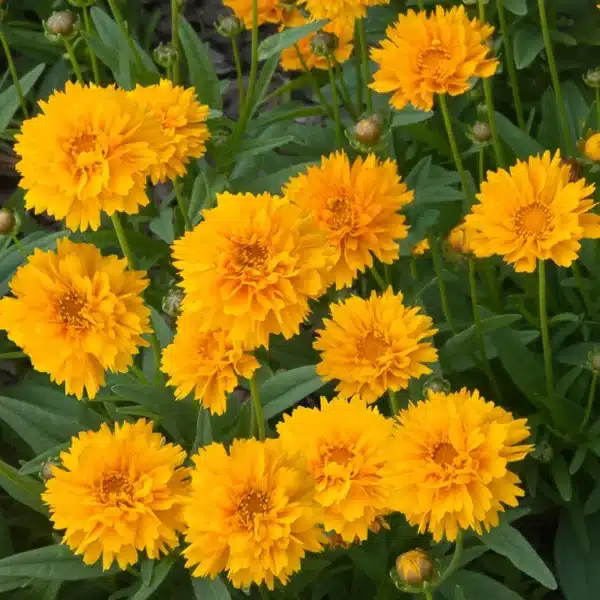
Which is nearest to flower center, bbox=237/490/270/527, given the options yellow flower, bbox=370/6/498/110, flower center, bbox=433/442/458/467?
flower center, bbox=433/442/458/467

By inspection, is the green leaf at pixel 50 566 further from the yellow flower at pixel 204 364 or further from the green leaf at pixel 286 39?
the green leaf at pixel 286 39

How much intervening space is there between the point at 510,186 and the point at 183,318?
501 mm

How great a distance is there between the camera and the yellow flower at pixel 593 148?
1.50 m

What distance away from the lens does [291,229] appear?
103 centimetres

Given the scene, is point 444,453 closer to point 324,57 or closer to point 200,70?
point 324,57

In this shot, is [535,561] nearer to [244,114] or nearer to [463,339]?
[463,339]

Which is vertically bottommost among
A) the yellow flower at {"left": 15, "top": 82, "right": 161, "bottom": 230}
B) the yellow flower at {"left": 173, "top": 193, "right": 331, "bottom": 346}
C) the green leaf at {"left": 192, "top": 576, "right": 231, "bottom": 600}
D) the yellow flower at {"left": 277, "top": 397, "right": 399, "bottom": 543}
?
the green leaf at {"left": 192, "top": 576, "right": 231, "bottom": 600}

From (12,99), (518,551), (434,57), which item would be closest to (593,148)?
(434,57)

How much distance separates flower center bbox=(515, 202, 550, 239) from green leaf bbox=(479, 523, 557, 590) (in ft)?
1.34

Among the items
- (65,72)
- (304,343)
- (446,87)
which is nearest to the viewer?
(446,87)

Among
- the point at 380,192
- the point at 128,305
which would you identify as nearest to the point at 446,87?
the point at 380,192

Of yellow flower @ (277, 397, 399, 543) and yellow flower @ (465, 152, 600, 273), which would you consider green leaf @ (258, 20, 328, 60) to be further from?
yellow flower @ (277, 397, 399, 543)

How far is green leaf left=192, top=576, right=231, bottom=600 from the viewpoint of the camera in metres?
1.22

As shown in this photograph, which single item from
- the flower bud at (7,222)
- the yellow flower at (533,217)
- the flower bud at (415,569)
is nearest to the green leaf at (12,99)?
the flower bud at (7,222)
